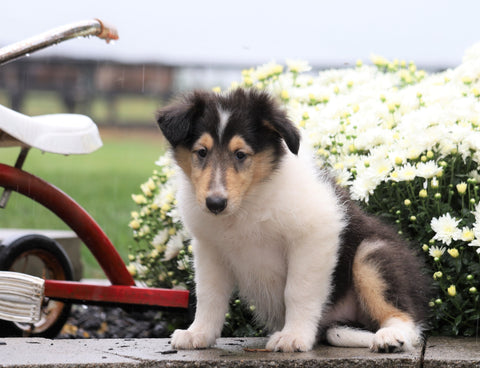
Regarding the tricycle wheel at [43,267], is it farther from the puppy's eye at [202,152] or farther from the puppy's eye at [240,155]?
the puppy's eye at [240,155]

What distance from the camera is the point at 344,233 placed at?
131 inches

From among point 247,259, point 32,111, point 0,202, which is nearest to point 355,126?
point 247,259

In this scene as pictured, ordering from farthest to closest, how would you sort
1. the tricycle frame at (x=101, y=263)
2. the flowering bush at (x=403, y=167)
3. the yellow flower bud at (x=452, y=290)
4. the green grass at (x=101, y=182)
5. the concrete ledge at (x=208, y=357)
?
the green grass at (x=101, y=182) → the tricycle frame at (x=101, y=263) → the flowering bush at (x=403, y=167) → the yellow flower bud at (x=452, y=290) → the concrete ledge at (x=208, y=357)

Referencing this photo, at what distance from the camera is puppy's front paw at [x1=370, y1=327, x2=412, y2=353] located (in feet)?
10.1

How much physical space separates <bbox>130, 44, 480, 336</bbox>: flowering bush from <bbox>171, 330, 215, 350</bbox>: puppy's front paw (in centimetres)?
91

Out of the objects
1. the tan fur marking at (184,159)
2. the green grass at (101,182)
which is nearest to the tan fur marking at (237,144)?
the tan fur marking at (184,159)

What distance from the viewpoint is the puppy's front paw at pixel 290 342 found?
121 inches

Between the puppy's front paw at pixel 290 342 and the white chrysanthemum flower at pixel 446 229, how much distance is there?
78 centimetres

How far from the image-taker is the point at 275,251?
A: 3.24 meters

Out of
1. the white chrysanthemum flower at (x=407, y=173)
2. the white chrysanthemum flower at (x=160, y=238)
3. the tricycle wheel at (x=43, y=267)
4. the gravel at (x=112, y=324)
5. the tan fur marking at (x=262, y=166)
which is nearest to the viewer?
the tan fur marking at (x=262, y=166)

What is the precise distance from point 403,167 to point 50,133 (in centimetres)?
171

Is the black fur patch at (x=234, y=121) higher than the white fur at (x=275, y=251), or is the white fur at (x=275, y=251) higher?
the black fur patch at (x=234, y=121)

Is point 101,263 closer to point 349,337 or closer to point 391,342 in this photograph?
point 349,337

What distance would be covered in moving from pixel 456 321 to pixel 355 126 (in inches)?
49.9
